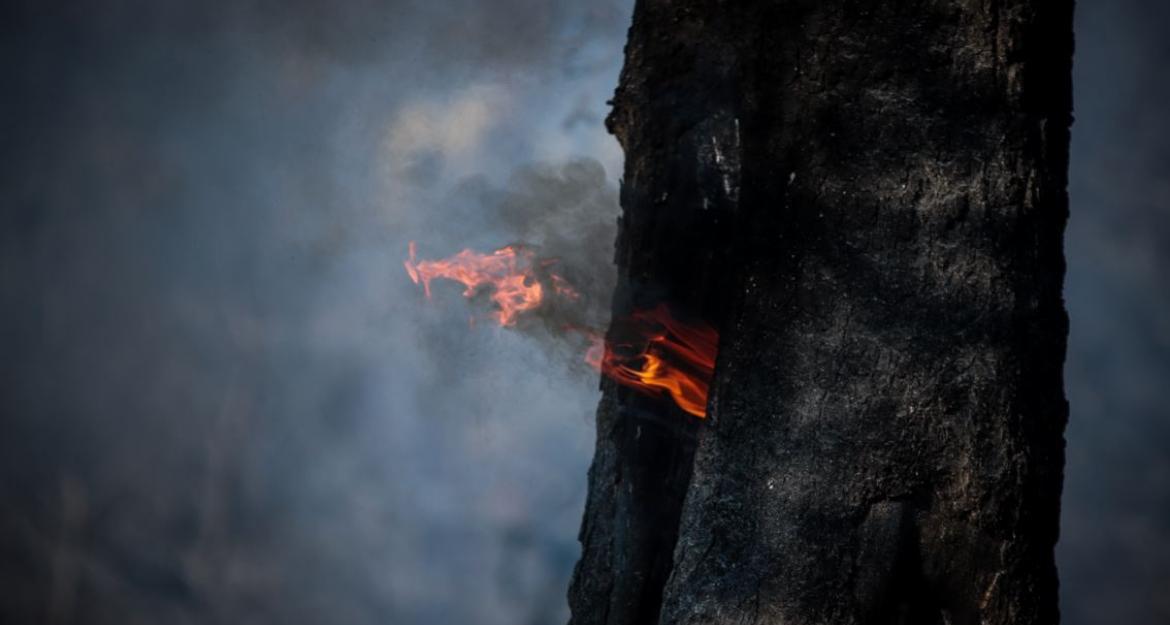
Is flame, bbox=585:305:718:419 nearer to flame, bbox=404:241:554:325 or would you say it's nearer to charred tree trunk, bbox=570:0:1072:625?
charred tree trunk, bbox=570:0:1072:625

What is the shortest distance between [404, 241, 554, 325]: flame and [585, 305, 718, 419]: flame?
5.27 ft

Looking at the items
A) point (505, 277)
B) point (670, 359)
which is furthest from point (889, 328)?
point (505, 277)

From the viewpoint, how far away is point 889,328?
187cm

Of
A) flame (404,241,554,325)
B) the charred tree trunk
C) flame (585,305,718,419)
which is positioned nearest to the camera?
the charred tree trunk

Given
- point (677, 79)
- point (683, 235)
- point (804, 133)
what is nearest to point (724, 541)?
point (683, 235)

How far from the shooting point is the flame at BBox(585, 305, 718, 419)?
A: 7.79 ft

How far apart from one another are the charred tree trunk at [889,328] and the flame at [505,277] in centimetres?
205

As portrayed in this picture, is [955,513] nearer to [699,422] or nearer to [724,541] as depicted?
[724,541]

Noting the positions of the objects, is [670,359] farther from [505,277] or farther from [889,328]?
[505,277]

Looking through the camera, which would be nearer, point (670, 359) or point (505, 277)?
point (670, 359)

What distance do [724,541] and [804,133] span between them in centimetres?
111

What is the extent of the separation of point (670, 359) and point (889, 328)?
0.76 metres

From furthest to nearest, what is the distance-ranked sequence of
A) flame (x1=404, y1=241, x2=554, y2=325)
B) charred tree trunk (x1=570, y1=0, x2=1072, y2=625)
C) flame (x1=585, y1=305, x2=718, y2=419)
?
flame (x1=404, y1=241, x2=554, y2=325) < flame (x1=585, y1=305, x2=718, y2=419) < charred tree trunk (x1=570, y1=0, x2=1072, y2=625)

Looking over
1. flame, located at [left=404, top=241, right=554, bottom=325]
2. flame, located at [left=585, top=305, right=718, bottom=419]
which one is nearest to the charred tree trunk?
flame, located at [left=585, top=305, right=718, bottom=419]
